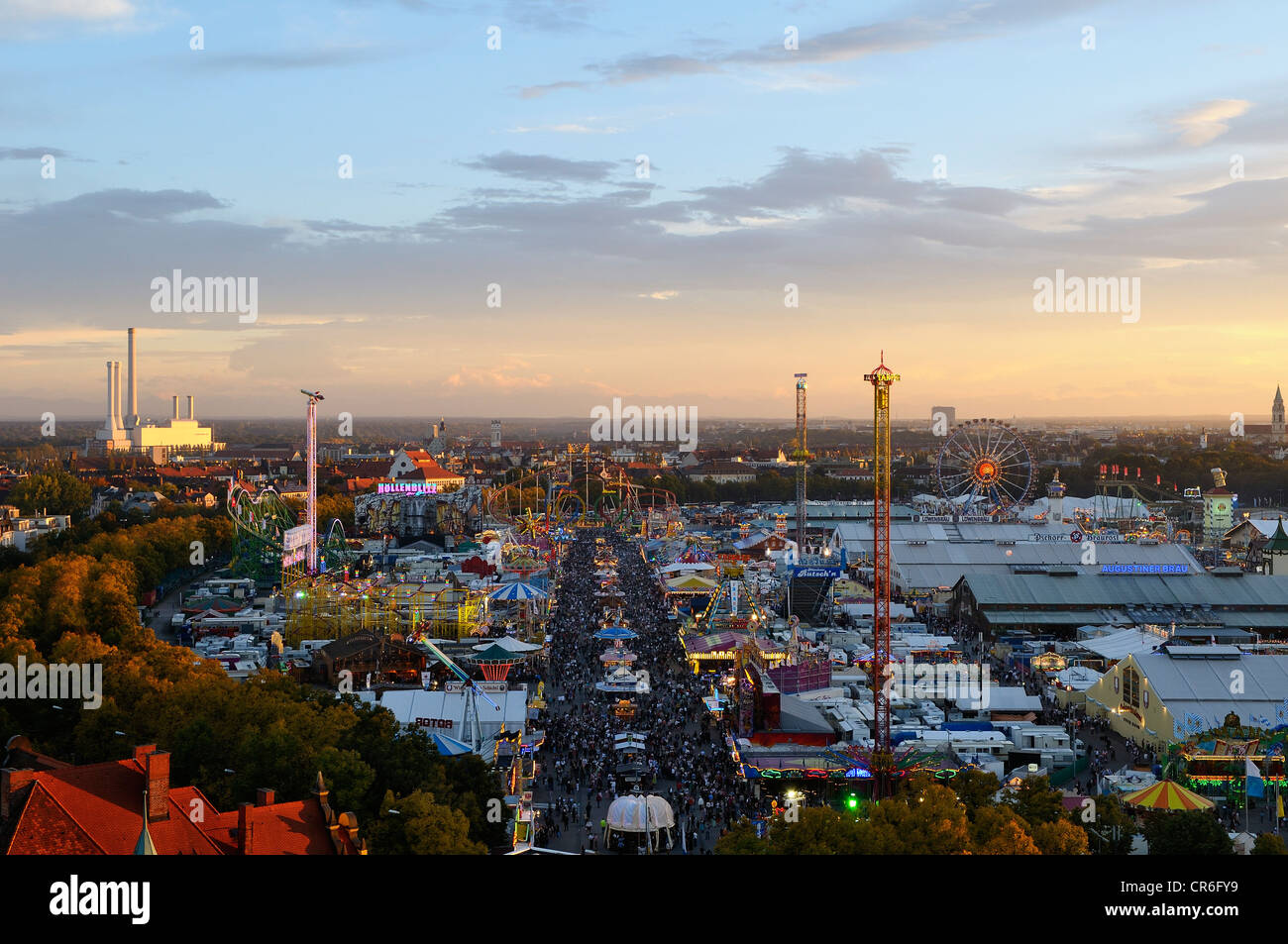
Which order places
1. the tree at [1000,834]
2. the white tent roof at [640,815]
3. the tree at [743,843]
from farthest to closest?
the white tent roof at [640,815], the tree at [743,843], the tree at [1000,834]

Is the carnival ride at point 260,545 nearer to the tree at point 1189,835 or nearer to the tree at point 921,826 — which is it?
the tree at point 921,826

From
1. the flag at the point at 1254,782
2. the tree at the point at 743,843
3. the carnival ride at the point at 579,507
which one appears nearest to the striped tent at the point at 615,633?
the flag at the point at 1254,782

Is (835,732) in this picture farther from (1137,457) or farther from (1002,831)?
(1137,457)

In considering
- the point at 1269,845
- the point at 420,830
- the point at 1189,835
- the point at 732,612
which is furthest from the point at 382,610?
the point at 1269,845

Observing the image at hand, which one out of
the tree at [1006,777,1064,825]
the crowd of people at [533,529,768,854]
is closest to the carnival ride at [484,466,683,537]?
the crowd of people at [533,529,768,854]

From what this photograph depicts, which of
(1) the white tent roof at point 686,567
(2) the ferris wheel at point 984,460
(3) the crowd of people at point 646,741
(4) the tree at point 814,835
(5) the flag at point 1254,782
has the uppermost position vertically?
(2) the ferris wheel at point 984,460

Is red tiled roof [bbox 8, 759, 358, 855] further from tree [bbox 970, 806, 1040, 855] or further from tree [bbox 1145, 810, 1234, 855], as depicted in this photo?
tree [bbox 1145, 810, 1234, 855]

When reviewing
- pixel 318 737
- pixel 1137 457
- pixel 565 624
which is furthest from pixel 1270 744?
pixel 1137 457
